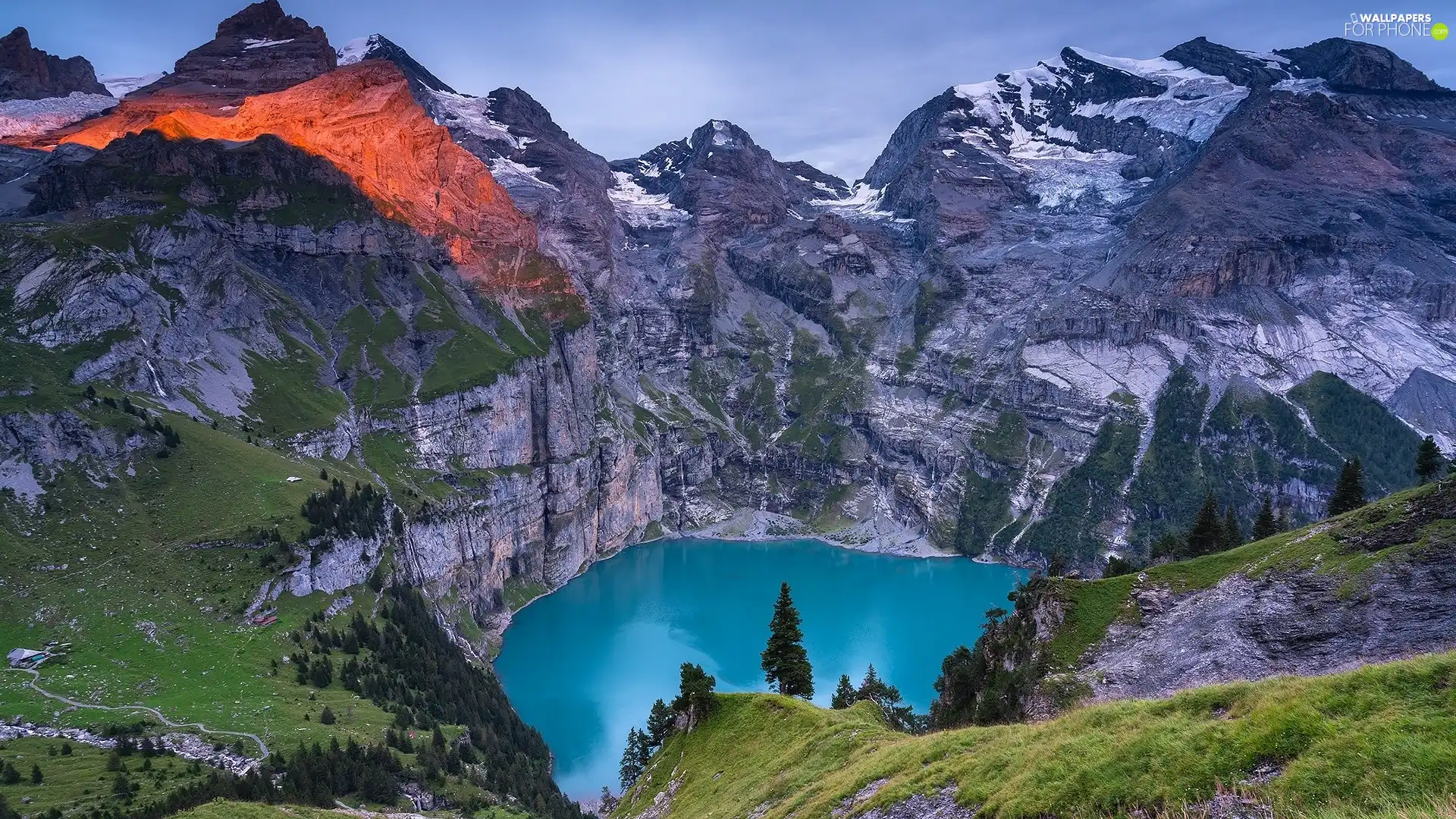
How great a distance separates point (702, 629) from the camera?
138 metres

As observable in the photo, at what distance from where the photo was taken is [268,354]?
492 ft

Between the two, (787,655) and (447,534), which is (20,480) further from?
(787,655)

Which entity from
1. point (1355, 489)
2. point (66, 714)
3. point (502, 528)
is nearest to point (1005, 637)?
point (1355, 489)

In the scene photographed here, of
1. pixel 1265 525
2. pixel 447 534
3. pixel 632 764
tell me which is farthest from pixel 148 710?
pixel 1265 525

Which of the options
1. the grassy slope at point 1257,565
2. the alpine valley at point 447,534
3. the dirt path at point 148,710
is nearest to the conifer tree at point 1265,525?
the alpine valley at point 447,534

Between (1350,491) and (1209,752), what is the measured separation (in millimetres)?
69103

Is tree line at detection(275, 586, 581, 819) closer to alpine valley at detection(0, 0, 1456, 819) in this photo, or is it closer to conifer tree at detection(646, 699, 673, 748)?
alpine valley at detection(0, 0, 1456, 819)

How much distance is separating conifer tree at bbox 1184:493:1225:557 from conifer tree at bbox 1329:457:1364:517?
9138mm

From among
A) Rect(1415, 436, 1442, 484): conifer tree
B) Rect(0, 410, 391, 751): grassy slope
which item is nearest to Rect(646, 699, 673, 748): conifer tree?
Rect(0, 410, 391, 751): grassy slope

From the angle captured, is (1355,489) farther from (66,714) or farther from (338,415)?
(338,415)

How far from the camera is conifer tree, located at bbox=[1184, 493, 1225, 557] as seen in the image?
211 feet

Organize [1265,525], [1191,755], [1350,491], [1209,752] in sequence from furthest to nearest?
[1265,525]
[1350,491]
[1191,755]
[1209,752]

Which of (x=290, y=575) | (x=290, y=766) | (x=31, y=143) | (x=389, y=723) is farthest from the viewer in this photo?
(x=31, y=143)

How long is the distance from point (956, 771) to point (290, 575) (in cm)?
9034
